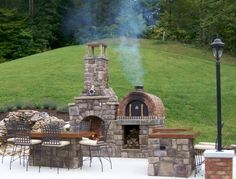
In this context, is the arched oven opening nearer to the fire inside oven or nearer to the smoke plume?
the fire inside oven

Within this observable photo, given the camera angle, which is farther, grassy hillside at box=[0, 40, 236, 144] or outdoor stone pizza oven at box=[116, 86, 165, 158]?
grassy hillside at box=[0, 40, 236, 144]

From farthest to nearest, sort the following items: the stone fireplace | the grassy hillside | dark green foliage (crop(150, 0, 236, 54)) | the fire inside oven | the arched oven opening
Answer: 1. dark green foliage (crop(150, 0, 236, 54))
2. the grassy hillside
3. the arched oven opening
4. the stone fireplace
5. the fire inside oven

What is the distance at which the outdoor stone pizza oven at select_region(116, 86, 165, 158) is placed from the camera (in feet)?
41.2

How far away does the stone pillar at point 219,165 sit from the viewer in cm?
817

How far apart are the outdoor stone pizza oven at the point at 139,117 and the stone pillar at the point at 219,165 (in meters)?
4.30

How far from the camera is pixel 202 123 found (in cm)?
1825

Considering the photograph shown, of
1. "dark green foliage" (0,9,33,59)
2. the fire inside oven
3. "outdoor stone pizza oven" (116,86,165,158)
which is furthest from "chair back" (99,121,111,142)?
"dark green foliage" (0,9,33,59)

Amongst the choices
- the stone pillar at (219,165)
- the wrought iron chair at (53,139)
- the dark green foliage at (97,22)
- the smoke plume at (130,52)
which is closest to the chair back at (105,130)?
the wrought iron chair at (53,139)

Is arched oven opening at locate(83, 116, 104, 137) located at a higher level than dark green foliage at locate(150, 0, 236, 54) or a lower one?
lower

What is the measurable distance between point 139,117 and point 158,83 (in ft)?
A: 35.4

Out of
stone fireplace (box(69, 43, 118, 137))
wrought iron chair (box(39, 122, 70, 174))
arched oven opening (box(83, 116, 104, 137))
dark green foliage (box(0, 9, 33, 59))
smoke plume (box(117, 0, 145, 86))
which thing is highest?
dark green foliage (box(0, 9, 33, 59))

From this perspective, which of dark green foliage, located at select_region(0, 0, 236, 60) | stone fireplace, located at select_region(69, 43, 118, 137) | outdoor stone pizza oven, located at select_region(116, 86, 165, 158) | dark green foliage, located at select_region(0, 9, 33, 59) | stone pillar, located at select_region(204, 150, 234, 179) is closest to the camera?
stone pillar, located at select_region(204, 150, 234, 179)

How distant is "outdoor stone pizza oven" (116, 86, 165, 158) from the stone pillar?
4.30 m

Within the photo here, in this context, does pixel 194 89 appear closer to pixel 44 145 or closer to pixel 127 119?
pixel 127 119
